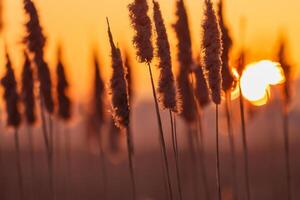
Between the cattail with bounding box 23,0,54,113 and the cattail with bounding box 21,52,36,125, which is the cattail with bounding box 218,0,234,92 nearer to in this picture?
the cattail with bounding box 23,0,54,113

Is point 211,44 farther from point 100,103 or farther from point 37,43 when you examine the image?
point 100,103

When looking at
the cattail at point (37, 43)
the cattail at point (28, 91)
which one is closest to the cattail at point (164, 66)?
the cattail at point (37, 43)

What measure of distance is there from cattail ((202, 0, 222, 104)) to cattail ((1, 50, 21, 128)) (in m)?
3.49

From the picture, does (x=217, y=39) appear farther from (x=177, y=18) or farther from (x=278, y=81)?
(x=278, y=81)

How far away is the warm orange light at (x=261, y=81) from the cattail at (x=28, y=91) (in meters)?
3.30

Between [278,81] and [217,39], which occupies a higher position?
[217,39]

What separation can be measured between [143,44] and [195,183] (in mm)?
5020

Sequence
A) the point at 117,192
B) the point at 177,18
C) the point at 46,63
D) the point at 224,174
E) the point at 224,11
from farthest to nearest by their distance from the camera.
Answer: the point at 224,174, the point at 117,192, the point at 46,63, the point at 177,18, the point at 224,11

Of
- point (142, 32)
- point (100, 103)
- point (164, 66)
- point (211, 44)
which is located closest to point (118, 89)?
point (164, 66)

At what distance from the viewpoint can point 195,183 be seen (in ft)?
39.9

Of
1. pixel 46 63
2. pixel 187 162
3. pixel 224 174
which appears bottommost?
pixel 224 174

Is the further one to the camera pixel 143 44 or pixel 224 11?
pixel 224 11

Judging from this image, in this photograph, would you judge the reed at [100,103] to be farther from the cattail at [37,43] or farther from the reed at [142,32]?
the reed at [142,32]

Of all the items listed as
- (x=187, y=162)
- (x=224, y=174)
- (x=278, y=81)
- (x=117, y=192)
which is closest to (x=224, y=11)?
(x=278, y=81)
